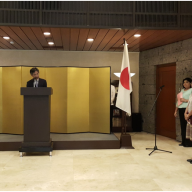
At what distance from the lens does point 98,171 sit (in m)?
3.72

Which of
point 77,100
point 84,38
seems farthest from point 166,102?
point 84,38

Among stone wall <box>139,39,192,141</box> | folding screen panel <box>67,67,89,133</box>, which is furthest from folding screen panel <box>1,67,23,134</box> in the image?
stone wall <box>139,39,192,141</box>

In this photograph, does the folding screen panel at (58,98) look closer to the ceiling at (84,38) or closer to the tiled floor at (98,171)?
the ceiling at (84,38)

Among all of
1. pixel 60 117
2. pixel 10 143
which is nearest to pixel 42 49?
pixel 60 117

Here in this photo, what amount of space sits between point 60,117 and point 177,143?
124 inches

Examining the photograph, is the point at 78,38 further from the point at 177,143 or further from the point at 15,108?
the point at 177,143

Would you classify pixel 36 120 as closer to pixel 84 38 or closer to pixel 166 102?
pixel 84 38

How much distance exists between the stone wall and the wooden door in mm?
182

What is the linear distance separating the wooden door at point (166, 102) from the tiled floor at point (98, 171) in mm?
1423

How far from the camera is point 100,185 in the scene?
10.3 feet

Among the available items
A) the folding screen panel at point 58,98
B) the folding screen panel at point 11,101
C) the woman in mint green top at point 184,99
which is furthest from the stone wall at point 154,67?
the folding screen panel at point 11,101

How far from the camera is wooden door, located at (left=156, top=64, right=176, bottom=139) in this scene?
21.1ft

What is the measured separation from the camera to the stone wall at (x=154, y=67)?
19.0ft

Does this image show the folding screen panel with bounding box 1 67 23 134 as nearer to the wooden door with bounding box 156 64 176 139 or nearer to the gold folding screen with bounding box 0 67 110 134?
the gold folding screen with bounding box 0 67 110 134
